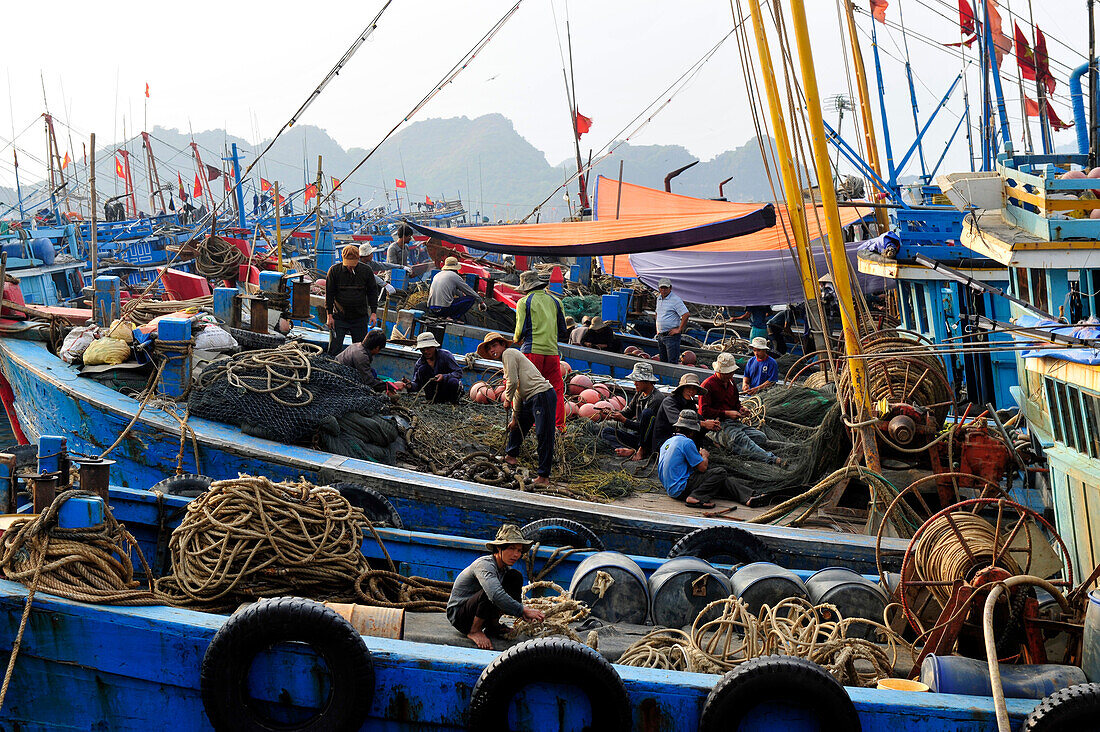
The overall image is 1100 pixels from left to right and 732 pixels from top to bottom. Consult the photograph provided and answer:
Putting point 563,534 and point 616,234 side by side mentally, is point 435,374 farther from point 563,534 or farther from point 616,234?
point 616,234

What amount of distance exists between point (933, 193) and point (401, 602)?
9.82 m

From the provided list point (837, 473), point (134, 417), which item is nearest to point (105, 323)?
point (134, 417)

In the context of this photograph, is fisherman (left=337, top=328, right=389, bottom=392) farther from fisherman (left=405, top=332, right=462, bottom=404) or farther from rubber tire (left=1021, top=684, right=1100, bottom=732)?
rubber tire (left=1021, top=684, right=1100, bottom=732)

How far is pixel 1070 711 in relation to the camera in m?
4.02

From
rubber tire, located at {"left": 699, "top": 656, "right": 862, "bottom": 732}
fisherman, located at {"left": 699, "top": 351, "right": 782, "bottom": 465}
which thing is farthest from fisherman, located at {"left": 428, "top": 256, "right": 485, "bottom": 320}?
rubber tire, located at {"left": 699, "top": 656, "right": 862, "bottom": 732}

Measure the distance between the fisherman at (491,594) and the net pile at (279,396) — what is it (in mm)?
3225

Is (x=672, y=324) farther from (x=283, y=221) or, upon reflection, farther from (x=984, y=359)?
(x=283, y=221)

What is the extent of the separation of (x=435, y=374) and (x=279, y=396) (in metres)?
2.20

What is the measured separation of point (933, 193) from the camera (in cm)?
1241

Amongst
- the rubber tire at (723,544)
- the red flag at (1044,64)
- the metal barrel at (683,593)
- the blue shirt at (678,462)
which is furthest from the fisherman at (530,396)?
the red flag at (1044,64)

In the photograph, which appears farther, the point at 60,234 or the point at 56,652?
the point at 60,234

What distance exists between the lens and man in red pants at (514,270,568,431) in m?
8.49

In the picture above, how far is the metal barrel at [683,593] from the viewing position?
549cm

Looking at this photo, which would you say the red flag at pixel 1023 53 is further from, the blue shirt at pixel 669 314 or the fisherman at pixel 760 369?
the fisherman at pixel 760 369
